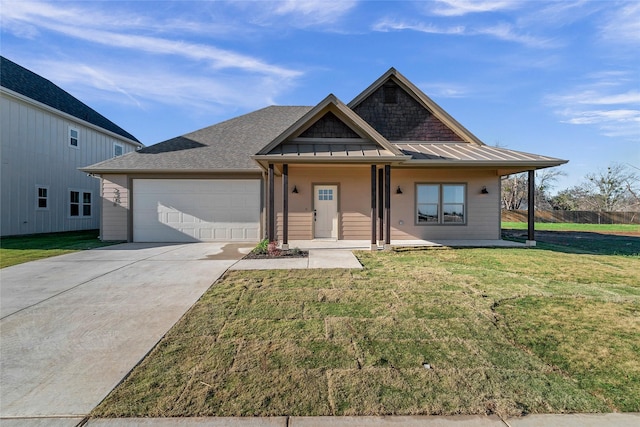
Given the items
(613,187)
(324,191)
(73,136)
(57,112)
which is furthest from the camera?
(613,187)

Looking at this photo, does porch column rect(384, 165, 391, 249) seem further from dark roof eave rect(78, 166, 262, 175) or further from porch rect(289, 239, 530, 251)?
dark roof eave rect(78, 166, 262, 175)

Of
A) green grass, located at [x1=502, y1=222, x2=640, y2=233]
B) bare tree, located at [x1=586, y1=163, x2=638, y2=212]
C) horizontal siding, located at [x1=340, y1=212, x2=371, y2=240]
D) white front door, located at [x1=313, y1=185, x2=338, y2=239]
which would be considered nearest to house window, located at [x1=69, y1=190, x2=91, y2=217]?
white front door, located at [x1=313, y1=185, x2=338, y2=239]

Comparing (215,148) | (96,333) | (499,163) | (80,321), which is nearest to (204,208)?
(215,148)

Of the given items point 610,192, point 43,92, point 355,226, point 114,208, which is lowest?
point 355,226

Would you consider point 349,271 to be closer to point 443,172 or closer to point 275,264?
point 275,264

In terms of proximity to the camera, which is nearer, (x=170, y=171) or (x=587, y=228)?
(x=170, y=171)

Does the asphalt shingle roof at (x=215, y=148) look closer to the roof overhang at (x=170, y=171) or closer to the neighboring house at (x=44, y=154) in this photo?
the roof overhang at (x=170, y=171)

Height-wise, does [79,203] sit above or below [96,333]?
above

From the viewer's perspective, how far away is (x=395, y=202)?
1198 centimetres

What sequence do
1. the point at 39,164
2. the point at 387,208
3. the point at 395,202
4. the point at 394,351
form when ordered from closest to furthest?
the point at 394,351 → the point at 387,208 → the point at 395,202 → the point at 39,164

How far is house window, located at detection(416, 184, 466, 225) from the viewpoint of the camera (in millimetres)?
12039

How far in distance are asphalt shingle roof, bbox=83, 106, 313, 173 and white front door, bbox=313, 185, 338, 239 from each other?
2.73 meters

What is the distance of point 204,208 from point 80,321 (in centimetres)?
833

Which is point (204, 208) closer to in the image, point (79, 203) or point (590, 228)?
point (79, 203)
